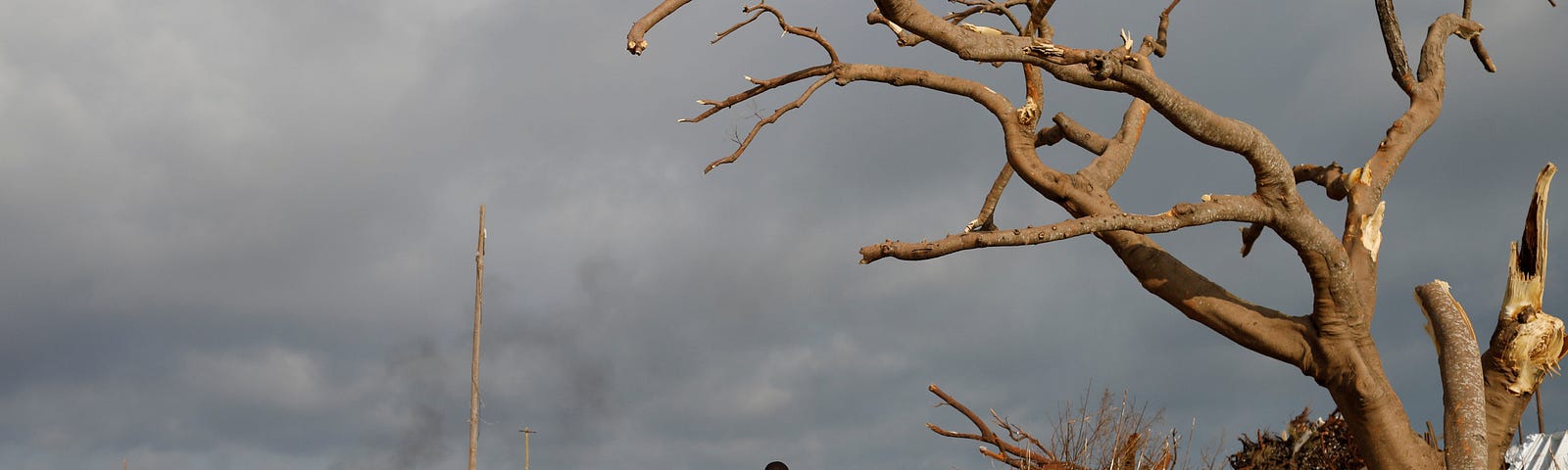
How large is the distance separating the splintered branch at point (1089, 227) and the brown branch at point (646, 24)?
1759mm

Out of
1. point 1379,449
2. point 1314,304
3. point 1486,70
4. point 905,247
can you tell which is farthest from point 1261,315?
point 1486,70

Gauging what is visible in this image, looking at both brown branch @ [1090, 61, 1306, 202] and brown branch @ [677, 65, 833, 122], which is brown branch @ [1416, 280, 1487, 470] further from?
brown branch @ [677, 65, 833, 122]

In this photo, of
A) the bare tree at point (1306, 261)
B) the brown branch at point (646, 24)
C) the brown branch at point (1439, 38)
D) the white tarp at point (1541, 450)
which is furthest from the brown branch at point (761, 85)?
the white tarp at point (1541, 450)

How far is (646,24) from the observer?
6391 mm

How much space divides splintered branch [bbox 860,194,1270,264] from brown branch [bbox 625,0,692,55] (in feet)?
5.77

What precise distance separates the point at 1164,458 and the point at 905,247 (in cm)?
328

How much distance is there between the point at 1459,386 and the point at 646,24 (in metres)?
6.12

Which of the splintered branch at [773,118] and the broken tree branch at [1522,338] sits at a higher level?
the splintered branch at [773,118]

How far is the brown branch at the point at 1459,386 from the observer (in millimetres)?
8758

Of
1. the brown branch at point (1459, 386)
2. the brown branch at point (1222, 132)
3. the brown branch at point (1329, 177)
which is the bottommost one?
the brown branch at point (1459, 386)

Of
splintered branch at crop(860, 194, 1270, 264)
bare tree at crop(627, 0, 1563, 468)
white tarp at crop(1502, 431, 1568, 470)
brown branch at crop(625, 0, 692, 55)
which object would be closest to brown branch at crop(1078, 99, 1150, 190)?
bare tree at crop(627, 0, 1563, 468)

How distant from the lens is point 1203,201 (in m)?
8.66

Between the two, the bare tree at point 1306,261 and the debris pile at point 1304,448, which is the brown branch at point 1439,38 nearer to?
the bare tree at point 1306,261

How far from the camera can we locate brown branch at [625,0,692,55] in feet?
20.3
